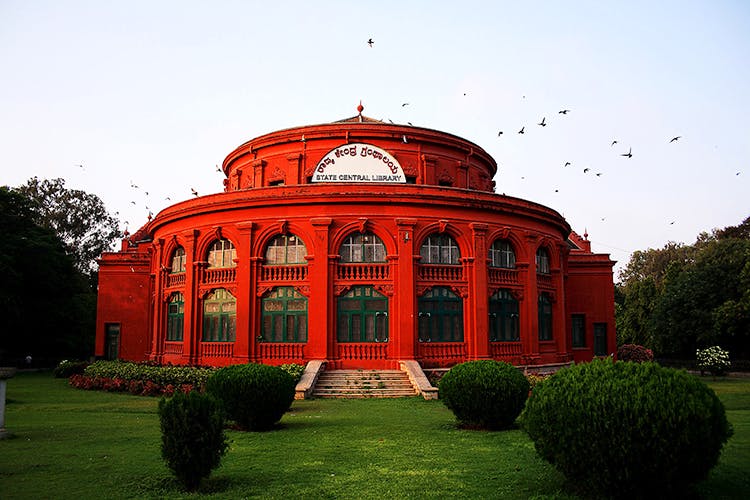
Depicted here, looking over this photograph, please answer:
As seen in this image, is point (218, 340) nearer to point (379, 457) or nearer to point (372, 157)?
point (372, 157)

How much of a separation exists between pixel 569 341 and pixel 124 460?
2695cm

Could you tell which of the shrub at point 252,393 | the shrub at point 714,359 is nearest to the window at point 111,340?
the shrub at point 252,393

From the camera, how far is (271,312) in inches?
1011

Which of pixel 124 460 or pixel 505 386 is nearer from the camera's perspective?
pixel 124 460

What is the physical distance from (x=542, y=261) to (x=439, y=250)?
6.57 meters

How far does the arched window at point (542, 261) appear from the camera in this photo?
97.2 ft

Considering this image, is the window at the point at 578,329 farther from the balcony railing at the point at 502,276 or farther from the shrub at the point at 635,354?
the balcony railing at the point at 502,276

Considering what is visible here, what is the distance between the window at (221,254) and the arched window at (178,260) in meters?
2.38

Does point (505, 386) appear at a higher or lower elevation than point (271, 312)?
lower

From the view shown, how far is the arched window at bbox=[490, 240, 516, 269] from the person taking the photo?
2728 cm

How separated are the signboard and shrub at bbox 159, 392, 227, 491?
19.2 meters

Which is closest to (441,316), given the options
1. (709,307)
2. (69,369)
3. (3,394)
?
A: (3,394)

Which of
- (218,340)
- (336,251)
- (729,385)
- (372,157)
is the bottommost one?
(729,385)

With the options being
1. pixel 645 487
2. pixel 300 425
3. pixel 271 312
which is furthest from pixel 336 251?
pixel 645 487
